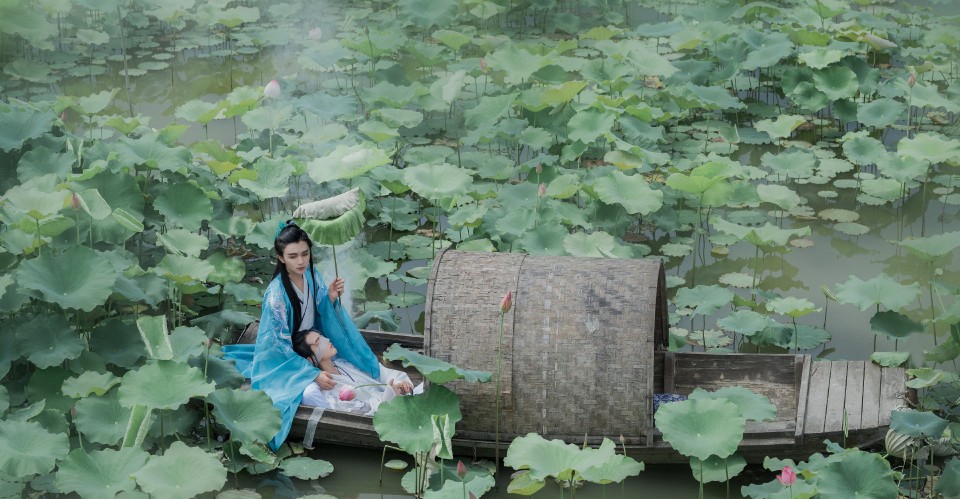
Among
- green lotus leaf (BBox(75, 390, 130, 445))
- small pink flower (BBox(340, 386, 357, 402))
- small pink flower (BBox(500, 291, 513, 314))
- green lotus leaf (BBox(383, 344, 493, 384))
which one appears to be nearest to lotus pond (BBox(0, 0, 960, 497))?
green lotus leaf (BBox(75, 390, 130, 445))

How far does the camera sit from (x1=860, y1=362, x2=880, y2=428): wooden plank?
190 inches

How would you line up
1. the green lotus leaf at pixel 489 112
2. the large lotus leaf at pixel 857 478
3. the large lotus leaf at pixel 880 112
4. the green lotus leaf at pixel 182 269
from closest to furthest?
the large lotus leaf at pixel 857 478
the green lotus leaf at pixel 182 269
the green lotus leaf at pixel 489 112
the large lotus leaf at pixel 880 112

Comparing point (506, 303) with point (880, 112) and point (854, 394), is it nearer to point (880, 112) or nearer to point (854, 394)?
point (854, 394)

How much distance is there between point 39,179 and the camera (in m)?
5.79

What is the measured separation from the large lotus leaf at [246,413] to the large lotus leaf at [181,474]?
336 millimetres

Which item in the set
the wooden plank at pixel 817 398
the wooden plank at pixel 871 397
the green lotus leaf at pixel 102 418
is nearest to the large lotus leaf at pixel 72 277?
the green lotus leaf at pixel 102 418

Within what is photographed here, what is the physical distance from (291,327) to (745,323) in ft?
6.66

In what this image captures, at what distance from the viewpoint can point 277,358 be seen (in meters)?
5.04

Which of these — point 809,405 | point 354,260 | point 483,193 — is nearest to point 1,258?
point 354,260

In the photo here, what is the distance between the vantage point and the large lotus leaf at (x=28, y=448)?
4.23 metres

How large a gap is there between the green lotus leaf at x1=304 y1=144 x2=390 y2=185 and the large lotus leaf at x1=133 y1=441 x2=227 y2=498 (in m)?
2.35

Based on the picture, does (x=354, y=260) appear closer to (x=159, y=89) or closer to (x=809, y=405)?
(x=809, y=405)

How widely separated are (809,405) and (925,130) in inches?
154

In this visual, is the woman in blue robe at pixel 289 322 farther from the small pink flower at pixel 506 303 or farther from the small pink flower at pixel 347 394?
the small pink flower at pixel 506 303
